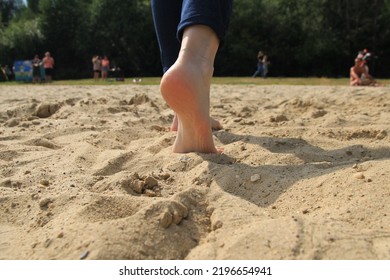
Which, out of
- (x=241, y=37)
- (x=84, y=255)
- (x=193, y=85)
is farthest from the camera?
(x=241, y=37)

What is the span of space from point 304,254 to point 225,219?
0.27 meters

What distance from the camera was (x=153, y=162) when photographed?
5.84 ft

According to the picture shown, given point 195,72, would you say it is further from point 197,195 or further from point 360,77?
point 360,77

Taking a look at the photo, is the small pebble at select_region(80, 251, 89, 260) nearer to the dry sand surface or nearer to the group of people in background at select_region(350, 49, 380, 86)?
the dry sand surface

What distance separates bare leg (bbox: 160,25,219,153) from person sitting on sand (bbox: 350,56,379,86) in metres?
7.29

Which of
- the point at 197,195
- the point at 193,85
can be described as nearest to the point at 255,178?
the point at 197,195

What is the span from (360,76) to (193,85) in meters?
8.16

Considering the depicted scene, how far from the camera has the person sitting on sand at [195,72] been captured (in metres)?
1.70

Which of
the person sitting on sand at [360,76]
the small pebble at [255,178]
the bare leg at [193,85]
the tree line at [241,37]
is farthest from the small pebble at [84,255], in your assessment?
the tree line at [241,37]

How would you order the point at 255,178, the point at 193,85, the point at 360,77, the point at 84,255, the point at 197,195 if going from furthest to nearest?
the point at 360,77 < the point at 193,85 < the point at 255,178 < the point at 197,195 < the point at 84,255

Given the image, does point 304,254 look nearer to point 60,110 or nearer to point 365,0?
point 60,110

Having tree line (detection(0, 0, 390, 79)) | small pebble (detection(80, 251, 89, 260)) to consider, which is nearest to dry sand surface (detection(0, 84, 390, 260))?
small pebble (detection(80, 251, 89, 260))

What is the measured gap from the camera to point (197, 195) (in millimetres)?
1334
